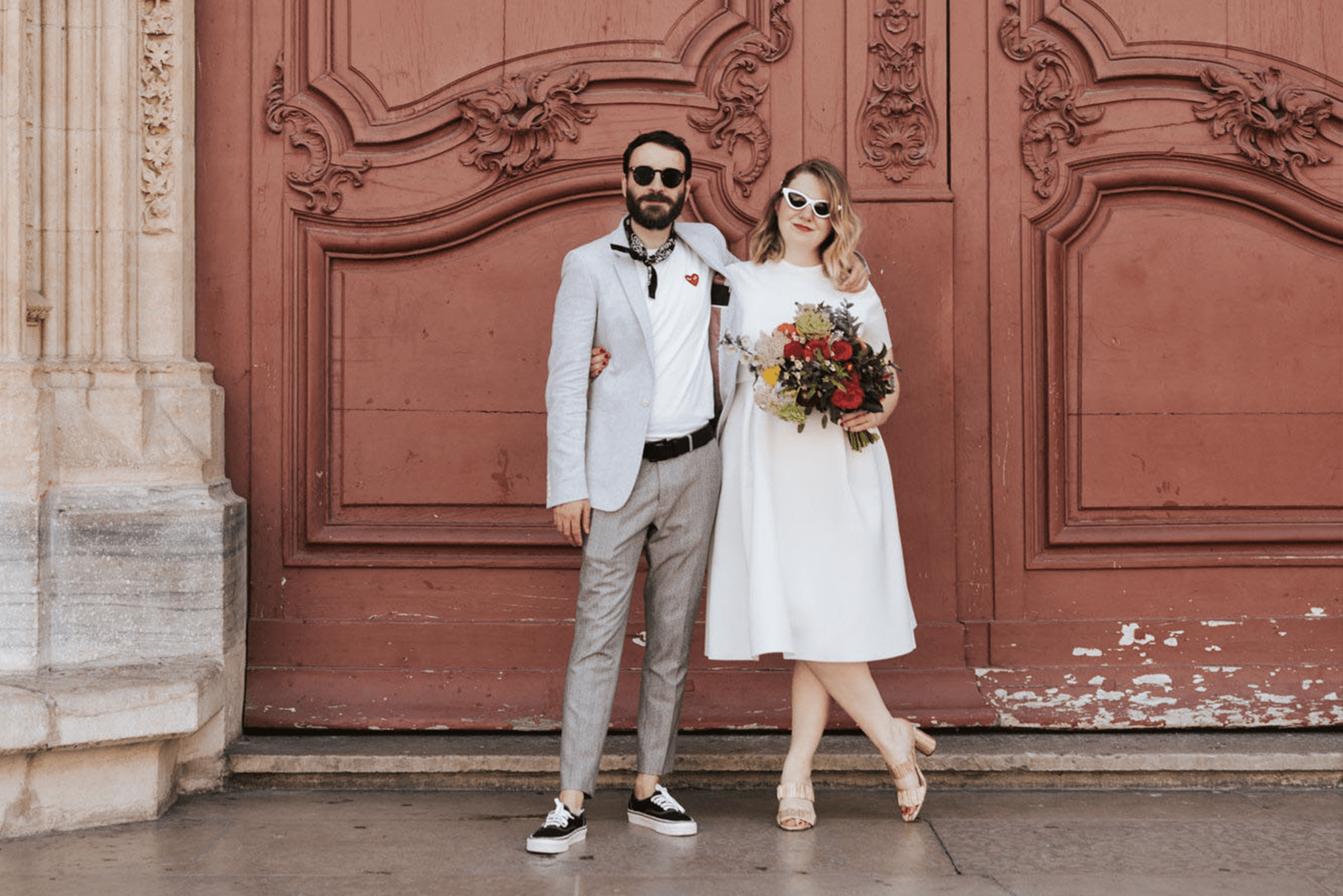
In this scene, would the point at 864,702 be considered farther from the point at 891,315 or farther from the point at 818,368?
the point at 891,315

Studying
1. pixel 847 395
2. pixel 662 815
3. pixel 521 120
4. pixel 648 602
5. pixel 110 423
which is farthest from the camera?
pixel 521 120

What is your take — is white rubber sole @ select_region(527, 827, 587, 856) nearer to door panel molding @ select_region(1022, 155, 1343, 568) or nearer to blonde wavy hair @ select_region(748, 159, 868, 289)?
blonde wavy hair @ select_region(748, 159, 868, 289)

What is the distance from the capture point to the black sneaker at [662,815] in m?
4.05

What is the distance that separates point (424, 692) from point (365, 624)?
0.95 feet

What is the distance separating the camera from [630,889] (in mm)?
3611

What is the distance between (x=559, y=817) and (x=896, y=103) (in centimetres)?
249

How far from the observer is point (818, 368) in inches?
152

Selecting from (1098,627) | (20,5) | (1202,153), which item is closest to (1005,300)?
(1202,153)

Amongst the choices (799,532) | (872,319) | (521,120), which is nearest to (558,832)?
(799,532)

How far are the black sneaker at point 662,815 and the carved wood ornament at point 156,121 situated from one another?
226 cm

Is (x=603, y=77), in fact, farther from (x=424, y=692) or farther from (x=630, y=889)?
(x=630, y=889)

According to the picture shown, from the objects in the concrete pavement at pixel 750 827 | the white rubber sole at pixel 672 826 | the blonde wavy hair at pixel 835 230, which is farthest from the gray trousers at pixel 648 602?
the blonde wavy hair at pixel 835 230

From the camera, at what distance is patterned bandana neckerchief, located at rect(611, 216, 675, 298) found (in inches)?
161

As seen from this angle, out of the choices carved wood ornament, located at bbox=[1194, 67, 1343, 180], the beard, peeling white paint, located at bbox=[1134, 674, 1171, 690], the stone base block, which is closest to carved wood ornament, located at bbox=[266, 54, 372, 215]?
the beard
